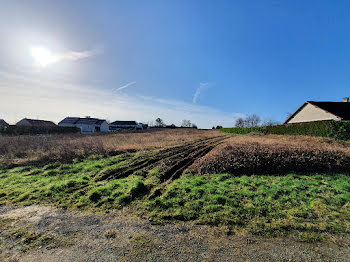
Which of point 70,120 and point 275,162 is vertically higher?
point 70,120

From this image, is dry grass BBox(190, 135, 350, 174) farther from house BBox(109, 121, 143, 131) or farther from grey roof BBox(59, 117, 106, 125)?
house BBox(109, 121, 143, 131)

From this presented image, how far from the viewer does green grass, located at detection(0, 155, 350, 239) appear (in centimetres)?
348

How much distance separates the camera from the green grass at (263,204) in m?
3.40

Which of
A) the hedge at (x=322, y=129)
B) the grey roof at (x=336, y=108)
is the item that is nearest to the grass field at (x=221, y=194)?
the hedge at (x=322, y=129)

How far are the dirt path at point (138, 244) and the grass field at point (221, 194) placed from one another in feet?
1.01

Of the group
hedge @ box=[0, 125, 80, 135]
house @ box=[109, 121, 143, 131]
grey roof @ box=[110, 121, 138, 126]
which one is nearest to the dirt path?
hedge @ box=[0, 125, 80, 135]

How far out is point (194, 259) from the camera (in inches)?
101

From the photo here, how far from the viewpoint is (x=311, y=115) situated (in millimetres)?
25438

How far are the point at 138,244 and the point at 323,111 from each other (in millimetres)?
Answer: 29831

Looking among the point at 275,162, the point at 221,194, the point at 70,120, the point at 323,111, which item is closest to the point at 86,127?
the point at 70,120

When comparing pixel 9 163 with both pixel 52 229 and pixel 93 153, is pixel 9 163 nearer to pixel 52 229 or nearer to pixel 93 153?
pixel 93 153

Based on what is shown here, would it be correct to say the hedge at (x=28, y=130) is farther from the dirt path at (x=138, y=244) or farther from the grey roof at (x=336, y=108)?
the grey roof at (x=336, y=108)

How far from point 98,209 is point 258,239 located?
3749 millimetres

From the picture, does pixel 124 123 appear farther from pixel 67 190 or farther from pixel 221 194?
pixel 221 194
